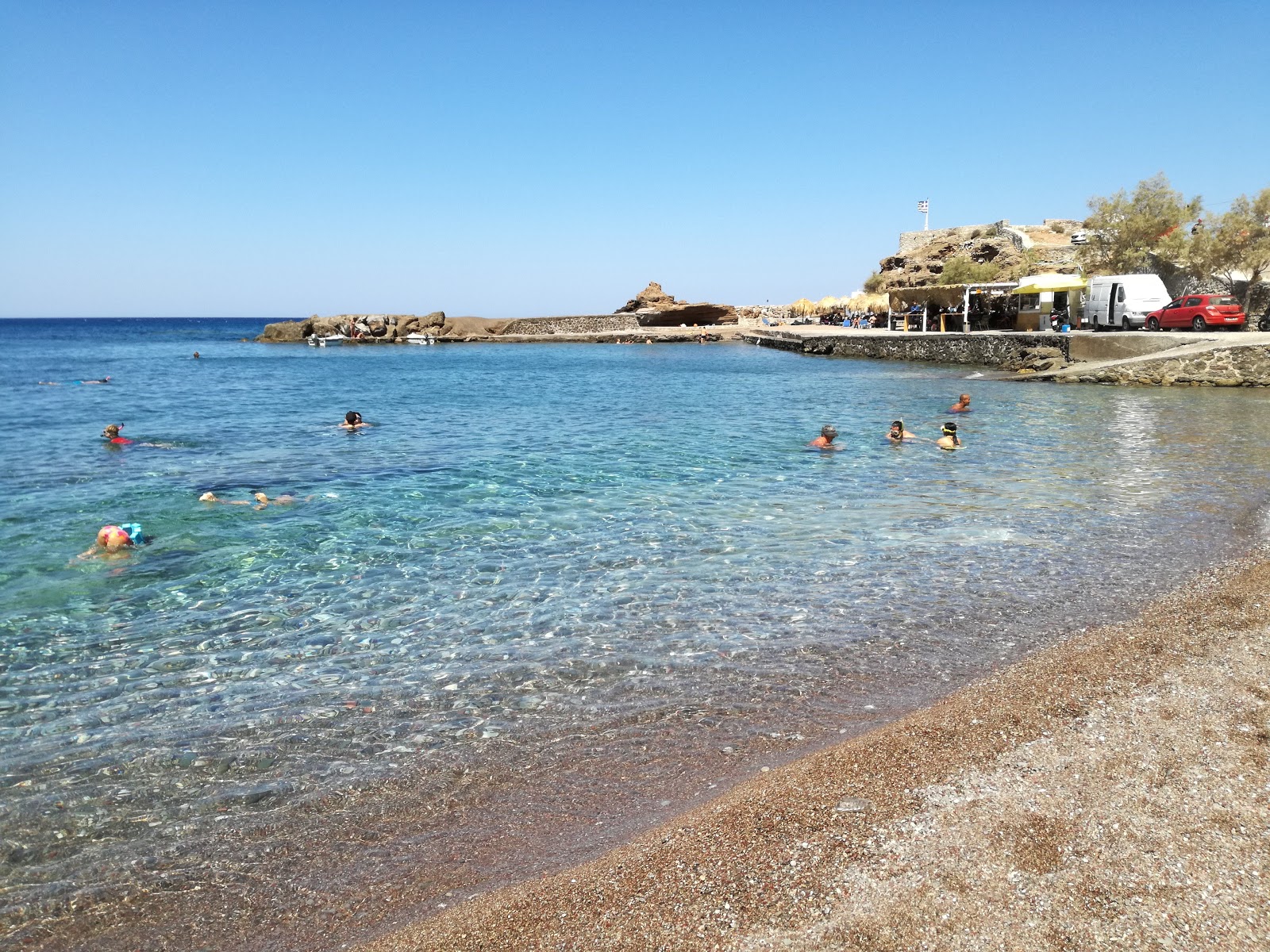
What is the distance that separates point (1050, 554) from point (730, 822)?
6.70 meters

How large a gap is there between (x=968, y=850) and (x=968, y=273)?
55.1 meters

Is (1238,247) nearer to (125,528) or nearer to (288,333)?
(125,528)

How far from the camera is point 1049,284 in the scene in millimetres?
37656

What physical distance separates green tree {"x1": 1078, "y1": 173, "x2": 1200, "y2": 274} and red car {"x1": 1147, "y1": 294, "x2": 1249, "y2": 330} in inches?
490

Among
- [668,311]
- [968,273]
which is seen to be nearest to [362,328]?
[668,311]

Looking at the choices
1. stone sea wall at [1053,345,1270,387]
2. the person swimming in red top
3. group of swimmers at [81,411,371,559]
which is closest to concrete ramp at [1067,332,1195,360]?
stone sea wall at [1053,345,1270,387]

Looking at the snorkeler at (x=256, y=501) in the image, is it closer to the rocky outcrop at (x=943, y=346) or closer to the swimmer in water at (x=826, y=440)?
the swimmer in water at (x=826, y=440)

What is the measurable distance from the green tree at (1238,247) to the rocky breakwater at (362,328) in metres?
67.7

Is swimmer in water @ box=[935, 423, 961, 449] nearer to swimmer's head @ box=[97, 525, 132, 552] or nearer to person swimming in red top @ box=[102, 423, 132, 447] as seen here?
swimmer's head @ box=[97, 525, 132, 552]

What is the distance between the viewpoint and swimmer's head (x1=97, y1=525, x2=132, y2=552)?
31.3 feet

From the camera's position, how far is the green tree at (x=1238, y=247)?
37.1 metres

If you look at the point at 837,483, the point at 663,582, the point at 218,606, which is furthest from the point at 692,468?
the point at 218,606

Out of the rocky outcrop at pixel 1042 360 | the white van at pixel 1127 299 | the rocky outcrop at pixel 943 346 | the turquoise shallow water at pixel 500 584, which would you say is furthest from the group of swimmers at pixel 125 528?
the white van at pixel 1127 299

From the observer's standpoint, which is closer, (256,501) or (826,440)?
(256,501)
